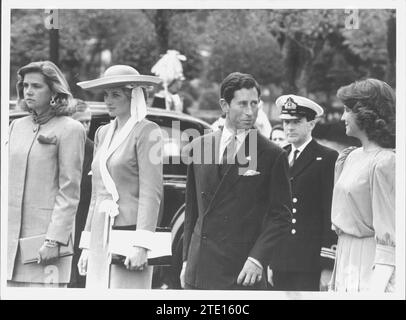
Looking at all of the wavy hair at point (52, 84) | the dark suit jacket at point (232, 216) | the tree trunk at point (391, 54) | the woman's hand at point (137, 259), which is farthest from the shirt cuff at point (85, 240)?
the tree trunk at point (391, 54)

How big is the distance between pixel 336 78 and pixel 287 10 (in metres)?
0.58

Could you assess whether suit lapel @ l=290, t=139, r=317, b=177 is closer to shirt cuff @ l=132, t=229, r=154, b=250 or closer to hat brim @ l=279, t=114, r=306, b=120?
hat brim @ l=279, t=114, r=306, b=120

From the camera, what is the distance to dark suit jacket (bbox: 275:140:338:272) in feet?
17.1

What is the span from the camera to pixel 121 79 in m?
5.19

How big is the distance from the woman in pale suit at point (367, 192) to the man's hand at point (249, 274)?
54 cm

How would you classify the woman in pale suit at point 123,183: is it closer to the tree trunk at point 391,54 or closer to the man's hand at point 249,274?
the man's hand at point 249,274

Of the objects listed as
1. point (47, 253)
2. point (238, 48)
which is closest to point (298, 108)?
point (238, 48)

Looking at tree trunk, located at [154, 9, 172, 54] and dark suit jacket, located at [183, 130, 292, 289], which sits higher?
tree trunk, located at [154, 9, 172, 54]

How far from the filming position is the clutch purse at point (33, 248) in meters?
5.25

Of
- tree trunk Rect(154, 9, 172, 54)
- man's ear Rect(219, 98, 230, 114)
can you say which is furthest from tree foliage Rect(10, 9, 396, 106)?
man's ear Rect(219, 98, 230, 114)

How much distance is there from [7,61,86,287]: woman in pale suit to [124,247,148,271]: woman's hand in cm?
45

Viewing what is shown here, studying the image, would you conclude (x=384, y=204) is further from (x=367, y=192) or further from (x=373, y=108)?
(x=373, y=108)

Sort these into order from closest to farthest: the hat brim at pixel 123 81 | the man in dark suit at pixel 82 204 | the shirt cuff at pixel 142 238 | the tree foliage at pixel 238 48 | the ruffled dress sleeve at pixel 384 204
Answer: the ruffled dress sleeve at pixel 384 204
the shirt cuff at pixel 142 238
the hat brim at pixel 123 81
the man in dark suit at pixel 82 204
the tree foliage at pixel 238 48
